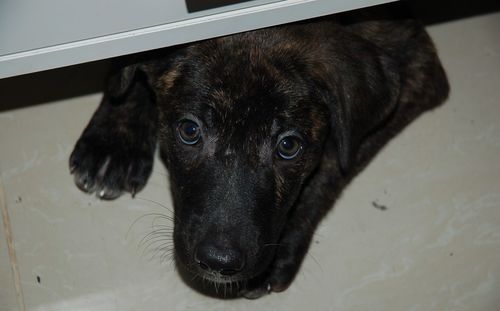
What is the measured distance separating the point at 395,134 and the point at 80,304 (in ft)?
5.15

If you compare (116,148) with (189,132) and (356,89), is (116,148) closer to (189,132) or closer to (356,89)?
(189,132)

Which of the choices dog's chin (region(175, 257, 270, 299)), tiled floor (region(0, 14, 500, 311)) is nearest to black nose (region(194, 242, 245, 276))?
dog's chin (region(175, 257, 270, 299))

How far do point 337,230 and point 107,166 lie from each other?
3.40 ft

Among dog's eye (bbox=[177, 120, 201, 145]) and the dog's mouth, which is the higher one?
dog's eye (bbox=[177, 120, 201, 145])

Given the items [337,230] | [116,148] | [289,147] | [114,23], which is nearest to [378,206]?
[337,230]

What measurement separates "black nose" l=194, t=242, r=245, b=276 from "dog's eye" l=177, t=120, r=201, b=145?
40cm

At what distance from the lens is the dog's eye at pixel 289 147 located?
10.3 ft

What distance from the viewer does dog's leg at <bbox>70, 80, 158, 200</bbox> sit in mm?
3688

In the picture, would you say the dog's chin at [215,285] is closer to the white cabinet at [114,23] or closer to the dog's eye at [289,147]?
the dog's eye at [289,147]

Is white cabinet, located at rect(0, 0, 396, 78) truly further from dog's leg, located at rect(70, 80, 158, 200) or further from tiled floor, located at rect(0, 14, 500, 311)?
tiled floor, located at rect(0, 14, 500, 311)

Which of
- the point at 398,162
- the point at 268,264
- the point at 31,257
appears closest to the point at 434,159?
the point at 398,162

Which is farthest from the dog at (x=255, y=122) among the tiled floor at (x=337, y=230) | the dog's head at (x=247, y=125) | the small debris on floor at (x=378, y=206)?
the small debris on floor at (x=378, y=206)

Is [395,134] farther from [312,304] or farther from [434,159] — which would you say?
[312,304]

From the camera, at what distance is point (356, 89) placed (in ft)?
10.3
